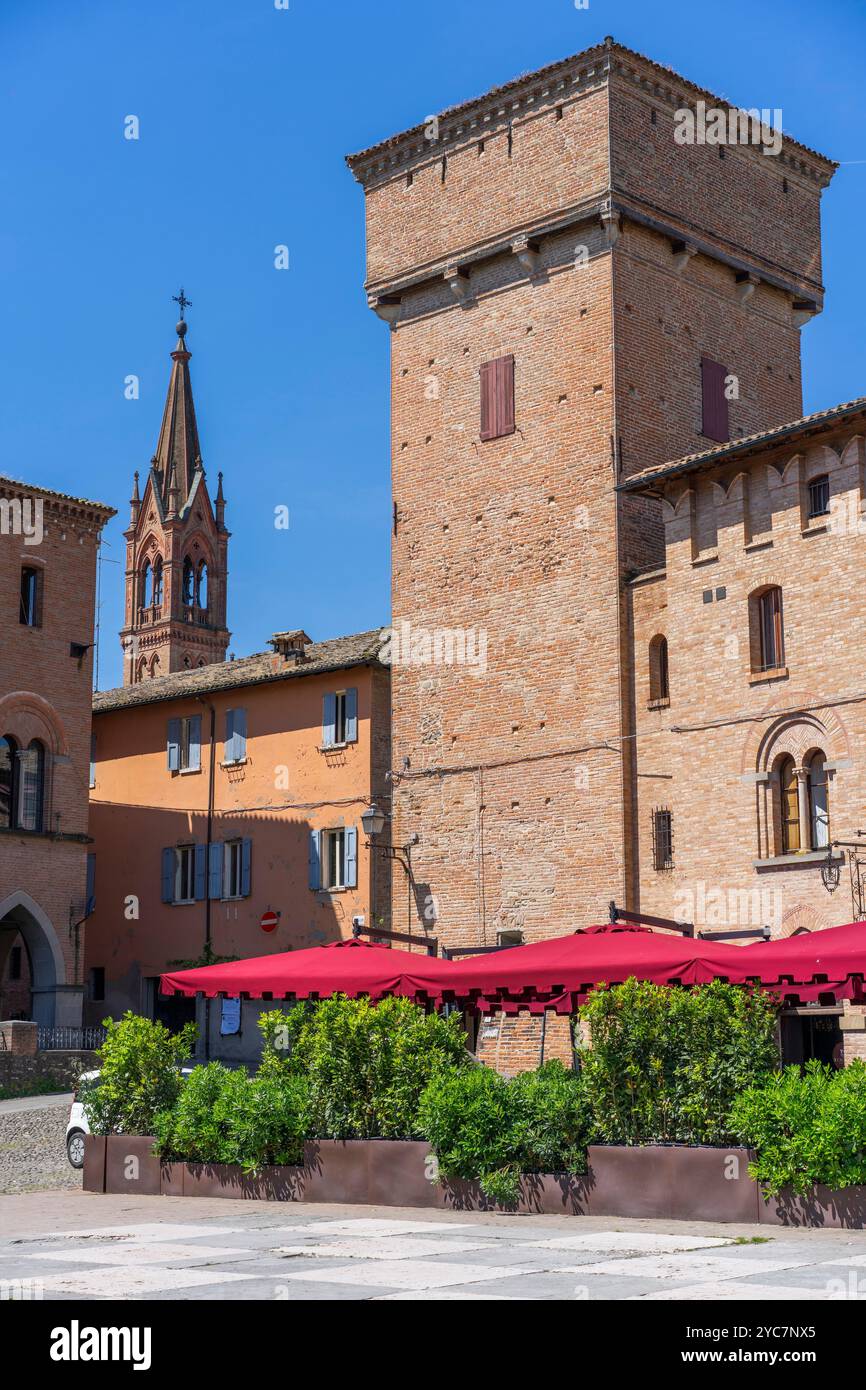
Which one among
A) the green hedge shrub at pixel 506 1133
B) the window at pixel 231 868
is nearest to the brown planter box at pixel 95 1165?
the green hedge shrub at pixel 506 1133

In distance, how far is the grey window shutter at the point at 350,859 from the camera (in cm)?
3856

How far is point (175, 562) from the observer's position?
8731 centimetres

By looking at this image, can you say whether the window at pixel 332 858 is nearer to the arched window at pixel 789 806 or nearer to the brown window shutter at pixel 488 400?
the brown window shutter at pixel 488 400

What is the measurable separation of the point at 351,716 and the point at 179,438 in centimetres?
5096

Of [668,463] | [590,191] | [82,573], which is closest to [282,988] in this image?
[668,463]

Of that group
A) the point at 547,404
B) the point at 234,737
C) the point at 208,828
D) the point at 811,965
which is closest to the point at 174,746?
the point at 234,737

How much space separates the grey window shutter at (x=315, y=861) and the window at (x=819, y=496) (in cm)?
1636

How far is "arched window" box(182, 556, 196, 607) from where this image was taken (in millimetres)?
88062

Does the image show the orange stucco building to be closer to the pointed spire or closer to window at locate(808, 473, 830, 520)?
window at locate(808, 473, 830, 520)

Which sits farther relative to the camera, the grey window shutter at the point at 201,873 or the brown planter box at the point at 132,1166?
the grey window shutter at the point at 201,873

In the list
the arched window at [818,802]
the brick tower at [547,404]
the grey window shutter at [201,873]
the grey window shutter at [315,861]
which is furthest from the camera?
the grey window shutter at [201,873]

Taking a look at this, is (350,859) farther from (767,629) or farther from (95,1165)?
(95,1165)

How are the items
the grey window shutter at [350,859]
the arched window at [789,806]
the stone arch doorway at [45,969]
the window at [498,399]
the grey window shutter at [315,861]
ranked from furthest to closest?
the stone arch doorway at [45,969] → the grey window shutter at [315,861] → the grey window shutter at [350,859] → the window at [498,399] → the arched window at [789,806]

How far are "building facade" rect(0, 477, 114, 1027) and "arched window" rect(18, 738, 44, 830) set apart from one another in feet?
0.08
